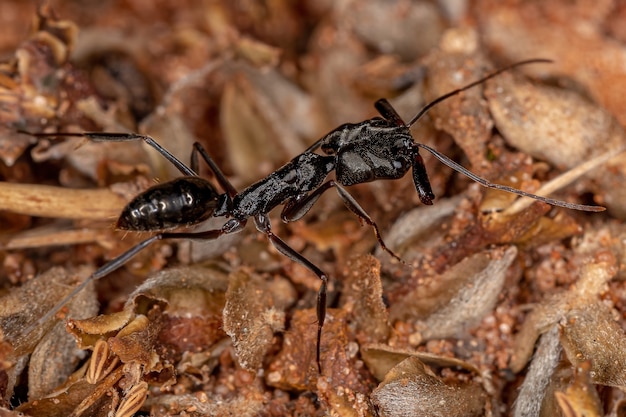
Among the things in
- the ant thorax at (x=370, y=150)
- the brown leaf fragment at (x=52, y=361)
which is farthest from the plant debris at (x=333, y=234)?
the ant thorax at (x=370, y=150)

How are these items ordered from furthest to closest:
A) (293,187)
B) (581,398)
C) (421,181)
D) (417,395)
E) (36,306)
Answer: (293,187) < (421,181) < (36,306) < (417,395) < (581,398)

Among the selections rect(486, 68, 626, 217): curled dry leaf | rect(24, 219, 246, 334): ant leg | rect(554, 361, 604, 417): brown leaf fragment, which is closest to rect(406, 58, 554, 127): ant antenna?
rect(486, 68, 626, 217): curled dry leaf

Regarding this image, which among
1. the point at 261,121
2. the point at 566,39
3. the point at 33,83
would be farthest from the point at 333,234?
the point at 566,39

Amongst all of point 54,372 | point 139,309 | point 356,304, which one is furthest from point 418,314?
point 54,372

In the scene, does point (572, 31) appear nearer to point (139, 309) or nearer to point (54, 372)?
point (139, 309)

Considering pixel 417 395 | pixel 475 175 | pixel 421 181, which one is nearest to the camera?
pixel 417 395

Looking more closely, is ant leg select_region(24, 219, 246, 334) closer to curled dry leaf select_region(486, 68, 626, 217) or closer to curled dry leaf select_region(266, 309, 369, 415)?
curled dry leaf select_region(266, 309, 369, 415)

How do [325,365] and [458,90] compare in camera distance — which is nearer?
[325,365]

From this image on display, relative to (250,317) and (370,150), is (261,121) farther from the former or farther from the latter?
(250,317)
